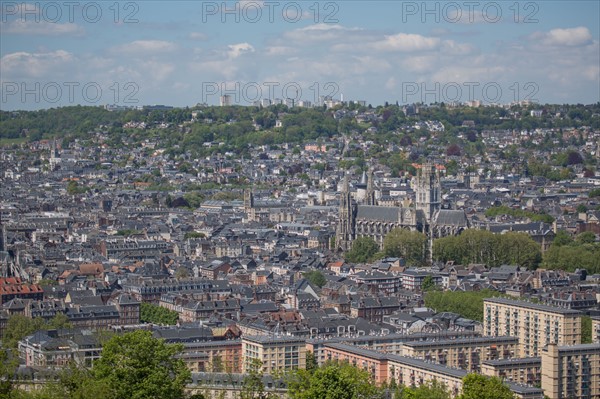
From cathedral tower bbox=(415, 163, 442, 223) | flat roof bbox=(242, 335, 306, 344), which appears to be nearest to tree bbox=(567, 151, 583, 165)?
cathedral tower bbox=(415, 163, 442, 223)

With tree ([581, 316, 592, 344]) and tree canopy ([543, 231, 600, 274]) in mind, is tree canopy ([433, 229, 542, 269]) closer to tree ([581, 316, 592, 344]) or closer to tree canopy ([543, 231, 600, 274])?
tree canopy ([543, 231, 600, 274])

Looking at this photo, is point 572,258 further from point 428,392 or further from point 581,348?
point 428,392

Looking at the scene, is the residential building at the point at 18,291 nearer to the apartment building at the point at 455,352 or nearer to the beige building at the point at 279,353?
the beige building at the point at 279,353

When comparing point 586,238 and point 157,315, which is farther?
point 586,238

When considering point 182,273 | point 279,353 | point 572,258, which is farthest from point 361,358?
point 572,258

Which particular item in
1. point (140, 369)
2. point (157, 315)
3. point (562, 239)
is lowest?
point (157, 315)

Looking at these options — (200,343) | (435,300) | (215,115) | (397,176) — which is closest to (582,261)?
(435,300)

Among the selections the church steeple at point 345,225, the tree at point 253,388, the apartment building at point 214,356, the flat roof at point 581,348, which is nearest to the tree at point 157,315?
the apartment building at point 214,356
